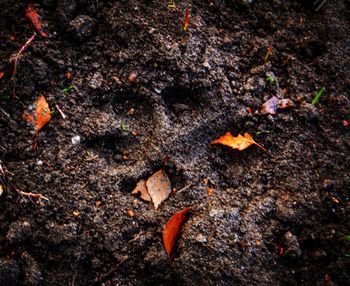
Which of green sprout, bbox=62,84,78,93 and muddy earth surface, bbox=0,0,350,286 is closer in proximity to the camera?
muddy earth surface, bbox=0,0,350,286

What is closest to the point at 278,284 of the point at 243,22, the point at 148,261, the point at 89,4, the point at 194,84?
the point at 148,261

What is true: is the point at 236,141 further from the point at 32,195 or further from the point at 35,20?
the point at 35,20

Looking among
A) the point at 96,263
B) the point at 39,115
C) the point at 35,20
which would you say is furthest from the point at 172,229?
the point at 35,20

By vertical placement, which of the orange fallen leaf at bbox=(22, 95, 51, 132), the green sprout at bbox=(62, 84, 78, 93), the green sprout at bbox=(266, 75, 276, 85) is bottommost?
the orange fallen leaf at bbox=(22, 95, 51, 132)

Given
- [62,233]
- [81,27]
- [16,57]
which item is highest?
[81,27]

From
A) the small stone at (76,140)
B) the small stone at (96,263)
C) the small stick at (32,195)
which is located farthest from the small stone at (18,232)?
the small stone at (76,140)

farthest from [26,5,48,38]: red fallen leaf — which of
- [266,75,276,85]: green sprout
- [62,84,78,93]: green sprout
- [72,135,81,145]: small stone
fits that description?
[266,75,276,85]: green sprout

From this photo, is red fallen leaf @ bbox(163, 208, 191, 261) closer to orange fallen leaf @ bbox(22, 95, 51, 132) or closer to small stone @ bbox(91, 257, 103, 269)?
small stone @ bbox(91, 257, 103, 269)
